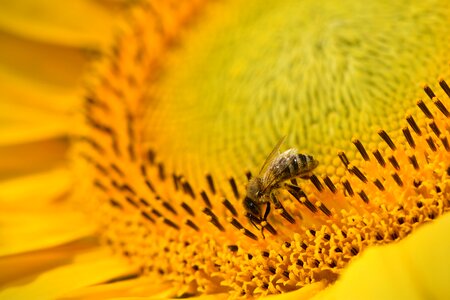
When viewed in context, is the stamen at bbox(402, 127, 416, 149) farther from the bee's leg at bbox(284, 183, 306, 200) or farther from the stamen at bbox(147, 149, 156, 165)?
the stamen at bbox(147, 149, 156, 165)

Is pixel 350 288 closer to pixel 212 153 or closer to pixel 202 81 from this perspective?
pixel 212 153

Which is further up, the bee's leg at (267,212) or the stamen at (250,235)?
the bee's leg at (267,212)

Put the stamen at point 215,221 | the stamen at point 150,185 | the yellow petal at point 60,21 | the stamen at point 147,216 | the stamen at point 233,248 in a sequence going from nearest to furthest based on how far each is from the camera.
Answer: the stamen at point 233,248
the stamen at point 215,221
the stamen at point 147,216
the stamen at point 150,185
the yellow petal at point 60,21

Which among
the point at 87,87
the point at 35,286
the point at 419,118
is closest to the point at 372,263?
the point at 419,118

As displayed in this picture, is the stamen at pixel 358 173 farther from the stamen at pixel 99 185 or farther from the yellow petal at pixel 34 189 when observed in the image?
the yellow petal at pixel 34 189

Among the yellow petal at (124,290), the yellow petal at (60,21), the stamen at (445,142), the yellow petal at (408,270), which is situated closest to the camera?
the yellow petal at (408,270)

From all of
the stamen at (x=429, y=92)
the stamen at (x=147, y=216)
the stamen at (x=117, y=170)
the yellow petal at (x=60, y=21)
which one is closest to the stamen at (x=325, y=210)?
the stamen at (x=429, y=92)

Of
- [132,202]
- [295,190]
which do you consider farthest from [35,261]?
[295,190]

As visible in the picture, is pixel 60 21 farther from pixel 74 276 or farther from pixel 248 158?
pixel 248 158
